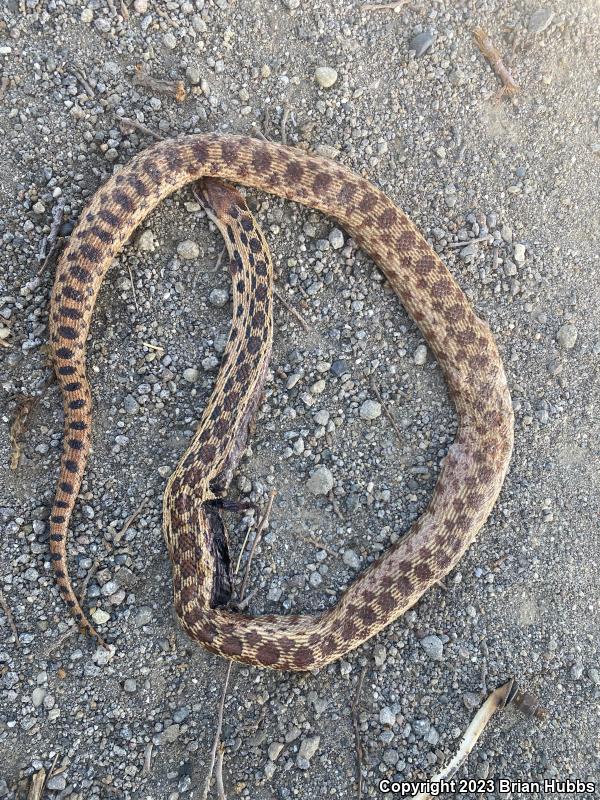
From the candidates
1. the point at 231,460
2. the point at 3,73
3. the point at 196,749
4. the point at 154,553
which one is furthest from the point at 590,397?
the point at 3,73

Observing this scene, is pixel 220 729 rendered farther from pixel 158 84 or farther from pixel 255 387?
pixel 158 84

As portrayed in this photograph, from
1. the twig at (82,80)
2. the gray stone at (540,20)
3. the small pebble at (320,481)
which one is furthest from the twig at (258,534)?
the gray stone at (540,20)

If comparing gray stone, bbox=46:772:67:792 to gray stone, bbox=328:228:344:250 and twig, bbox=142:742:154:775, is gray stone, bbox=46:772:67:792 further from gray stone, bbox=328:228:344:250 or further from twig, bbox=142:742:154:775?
gray stone, bbox=328:228:344:250

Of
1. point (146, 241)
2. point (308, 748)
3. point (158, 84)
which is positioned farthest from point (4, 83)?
point (308, 748)

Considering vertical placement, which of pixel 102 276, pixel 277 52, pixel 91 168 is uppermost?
pixel 277 52

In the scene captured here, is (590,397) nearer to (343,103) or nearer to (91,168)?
(343,103)

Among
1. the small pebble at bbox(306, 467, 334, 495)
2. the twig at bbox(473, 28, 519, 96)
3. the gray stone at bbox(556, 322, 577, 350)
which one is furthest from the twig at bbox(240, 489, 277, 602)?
the twig at bbox(473, 28, 519, 96)
